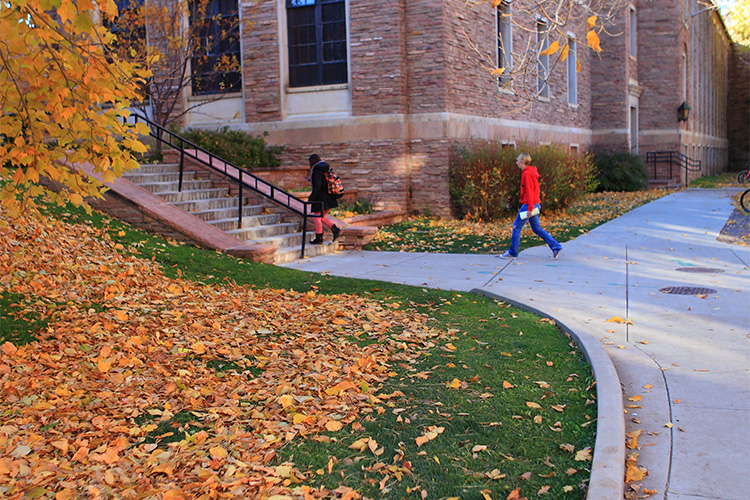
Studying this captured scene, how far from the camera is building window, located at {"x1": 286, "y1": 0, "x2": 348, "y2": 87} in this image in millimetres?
17328

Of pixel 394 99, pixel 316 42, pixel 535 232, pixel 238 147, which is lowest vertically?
pixel 535 232

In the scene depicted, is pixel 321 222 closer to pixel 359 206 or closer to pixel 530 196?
pixel 359 206

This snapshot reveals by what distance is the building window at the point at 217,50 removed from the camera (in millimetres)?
17547

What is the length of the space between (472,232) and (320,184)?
13.2ft

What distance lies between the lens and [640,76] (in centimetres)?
3152

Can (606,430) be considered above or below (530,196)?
below

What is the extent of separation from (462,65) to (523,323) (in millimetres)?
11964

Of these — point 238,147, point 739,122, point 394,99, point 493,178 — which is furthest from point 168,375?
point 739,122

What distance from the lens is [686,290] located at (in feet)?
27.8

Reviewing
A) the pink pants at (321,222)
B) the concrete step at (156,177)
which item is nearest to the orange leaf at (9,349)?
the pink pants at (321,222)

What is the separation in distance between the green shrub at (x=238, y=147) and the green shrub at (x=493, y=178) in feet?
15.1

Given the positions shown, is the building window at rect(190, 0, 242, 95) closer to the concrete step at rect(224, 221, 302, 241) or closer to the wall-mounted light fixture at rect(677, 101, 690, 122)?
the concrete step at rect(224, 221, 302, 241)

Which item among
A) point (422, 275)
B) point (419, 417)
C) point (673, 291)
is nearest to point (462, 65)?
point (422, 275)

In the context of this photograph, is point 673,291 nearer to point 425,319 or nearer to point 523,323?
point 523,323
